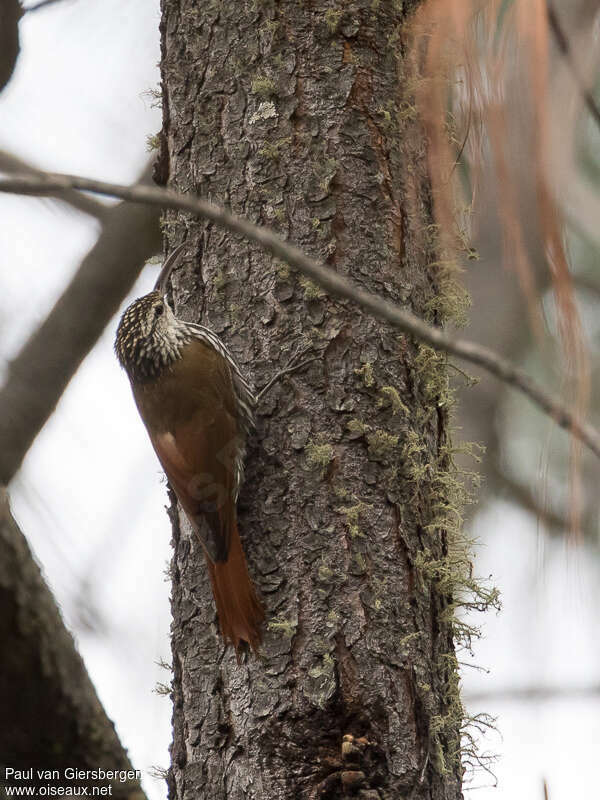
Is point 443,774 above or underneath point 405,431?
underneath

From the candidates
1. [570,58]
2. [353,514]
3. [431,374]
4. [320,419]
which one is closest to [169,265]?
[320,419]

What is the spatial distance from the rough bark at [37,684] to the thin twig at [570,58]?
3.60 ft

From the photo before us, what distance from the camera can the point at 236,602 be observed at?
2295 millimetres

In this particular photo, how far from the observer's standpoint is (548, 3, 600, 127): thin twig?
1694mm

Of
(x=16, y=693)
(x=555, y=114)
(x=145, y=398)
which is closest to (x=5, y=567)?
(x=16, y=693)

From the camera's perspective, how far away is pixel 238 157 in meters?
2.70

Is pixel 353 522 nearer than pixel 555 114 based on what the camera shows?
No

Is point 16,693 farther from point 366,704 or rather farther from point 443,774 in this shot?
point 443,774

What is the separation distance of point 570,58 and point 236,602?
129 centimetres

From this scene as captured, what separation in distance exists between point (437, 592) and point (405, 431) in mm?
379

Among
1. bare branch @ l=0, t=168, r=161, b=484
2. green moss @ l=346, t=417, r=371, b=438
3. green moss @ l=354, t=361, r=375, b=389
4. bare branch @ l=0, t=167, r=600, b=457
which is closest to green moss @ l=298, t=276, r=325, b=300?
green moss @ l=354, t=361, r=375, b=389

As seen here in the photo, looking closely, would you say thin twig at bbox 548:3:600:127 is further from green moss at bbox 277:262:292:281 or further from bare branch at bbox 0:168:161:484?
bare branch at bbox 0:168:161:484

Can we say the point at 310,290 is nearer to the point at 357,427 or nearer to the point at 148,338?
the point at 357,427

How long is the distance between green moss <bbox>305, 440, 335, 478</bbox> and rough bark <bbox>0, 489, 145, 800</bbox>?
1.12 meters
